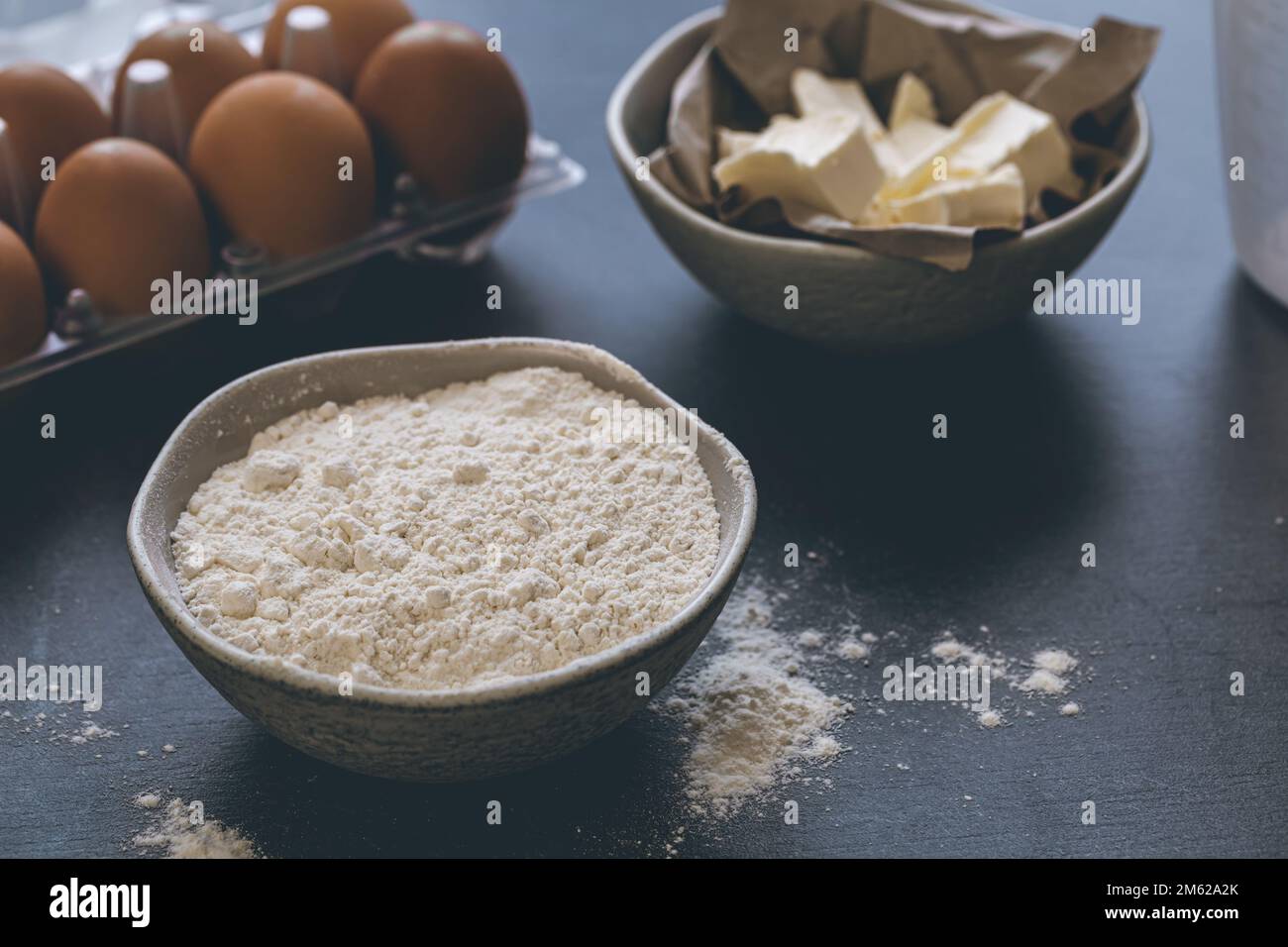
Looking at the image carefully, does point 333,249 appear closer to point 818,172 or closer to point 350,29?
point 350,29

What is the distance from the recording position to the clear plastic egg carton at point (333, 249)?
40.6 inches

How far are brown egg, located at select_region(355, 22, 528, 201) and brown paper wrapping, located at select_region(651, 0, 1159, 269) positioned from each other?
13 centimetres

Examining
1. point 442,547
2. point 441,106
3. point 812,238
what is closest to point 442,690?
point 442,547

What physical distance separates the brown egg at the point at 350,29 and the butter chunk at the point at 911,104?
1.38ft

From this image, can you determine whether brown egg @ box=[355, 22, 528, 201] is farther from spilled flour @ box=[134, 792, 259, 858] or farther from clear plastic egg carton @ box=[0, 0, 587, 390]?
spilled flour @ box=[134, 792, 259, 858]

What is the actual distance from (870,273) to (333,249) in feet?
1.31

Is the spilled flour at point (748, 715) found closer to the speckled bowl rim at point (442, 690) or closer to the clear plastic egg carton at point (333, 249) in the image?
the speckled bowl rim at point (442, 690)

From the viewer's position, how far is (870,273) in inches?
40.6

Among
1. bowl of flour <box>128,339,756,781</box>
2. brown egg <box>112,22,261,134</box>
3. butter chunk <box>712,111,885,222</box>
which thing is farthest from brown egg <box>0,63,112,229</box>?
butter chunk <box>712,111,885,222</box>

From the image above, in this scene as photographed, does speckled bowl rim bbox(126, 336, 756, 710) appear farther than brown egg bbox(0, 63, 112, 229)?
No

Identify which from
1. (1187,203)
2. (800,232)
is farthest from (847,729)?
(1187,203)

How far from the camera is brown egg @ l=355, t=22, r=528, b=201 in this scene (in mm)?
1166

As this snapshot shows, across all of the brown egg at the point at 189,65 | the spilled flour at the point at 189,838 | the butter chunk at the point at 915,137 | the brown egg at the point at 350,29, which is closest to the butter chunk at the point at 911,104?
the butter chunk at the point at 915,137

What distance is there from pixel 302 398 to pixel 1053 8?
1.12 m
